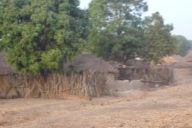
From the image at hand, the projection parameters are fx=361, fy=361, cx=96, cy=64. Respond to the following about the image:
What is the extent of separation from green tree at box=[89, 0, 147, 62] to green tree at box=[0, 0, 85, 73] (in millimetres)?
11619

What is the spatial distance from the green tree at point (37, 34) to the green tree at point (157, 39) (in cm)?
1308

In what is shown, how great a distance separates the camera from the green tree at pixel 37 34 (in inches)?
714

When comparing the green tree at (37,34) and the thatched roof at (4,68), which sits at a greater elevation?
the green tree at (37,34)

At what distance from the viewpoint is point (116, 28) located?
3025 centimetres

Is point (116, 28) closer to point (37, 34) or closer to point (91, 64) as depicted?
point (91, 64)

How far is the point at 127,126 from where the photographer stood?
380 inches

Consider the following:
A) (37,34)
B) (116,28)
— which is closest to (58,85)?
(37,34)

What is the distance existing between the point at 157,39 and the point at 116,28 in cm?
385

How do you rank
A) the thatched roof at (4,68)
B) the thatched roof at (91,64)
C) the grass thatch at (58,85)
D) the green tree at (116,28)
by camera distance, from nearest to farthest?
the grass thatch at (58,85), the thatched roof at (4,68), the thatched roof at (91,64), the green tree at (116,28)

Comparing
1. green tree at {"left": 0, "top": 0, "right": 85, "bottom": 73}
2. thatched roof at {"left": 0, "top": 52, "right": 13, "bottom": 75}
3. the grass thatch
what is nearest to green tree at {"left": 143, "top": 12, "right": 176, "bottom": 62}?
the grass thatch

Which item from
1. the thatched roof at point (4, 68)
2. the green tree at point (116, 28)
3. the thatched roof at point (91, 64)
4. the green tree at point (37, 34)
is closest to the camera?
the green tree at point (37, 34)

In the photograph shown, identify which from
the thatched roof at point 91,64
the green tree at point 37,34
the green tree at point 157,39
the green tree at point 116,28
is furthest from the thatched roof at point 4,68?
the green tree at point 157,39

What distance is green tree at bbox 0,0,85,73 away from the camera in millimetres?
18125

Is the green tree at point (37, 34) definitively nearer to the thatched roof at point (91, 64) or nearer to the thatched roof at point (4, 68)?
the thatched roof at point (4, 68)
